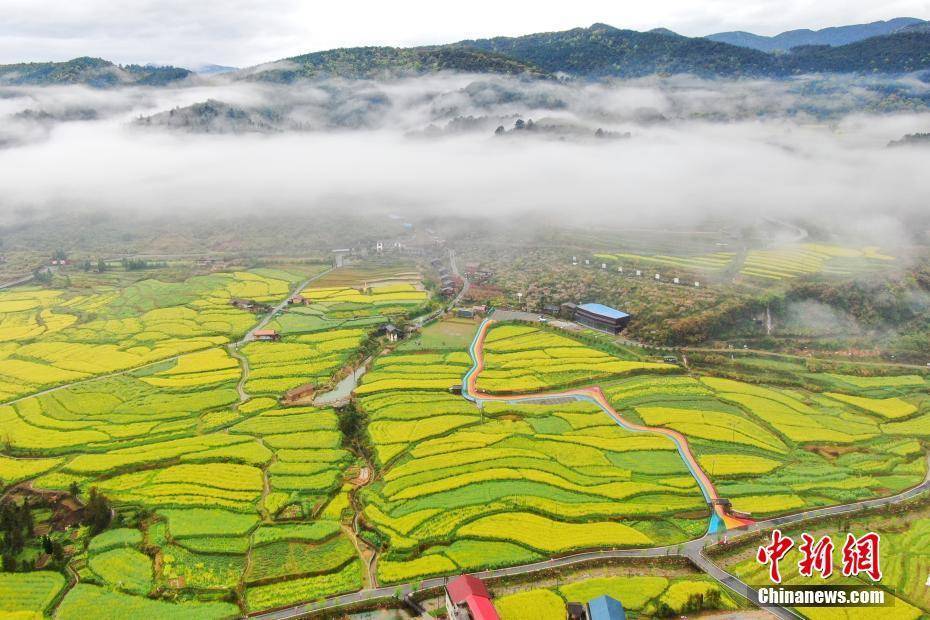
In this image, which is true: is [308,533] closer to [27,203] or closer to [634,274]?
[634,274]

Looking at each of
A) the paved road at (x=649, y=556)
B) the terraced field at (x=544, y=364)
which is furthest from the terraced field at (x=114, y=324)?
the paved road at (x=649, y=556)

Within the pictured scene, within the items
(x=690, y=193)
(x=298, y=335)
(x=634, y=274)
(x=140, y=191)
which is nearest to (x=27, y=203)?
(x=140, y=191)

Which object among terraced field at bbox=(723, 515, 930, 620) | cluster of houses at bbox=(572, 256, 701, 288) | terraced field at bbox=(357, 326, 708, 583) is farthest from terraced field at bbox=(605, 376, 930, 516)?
cluster of houses at bbox=(572, 256, 701, 288)

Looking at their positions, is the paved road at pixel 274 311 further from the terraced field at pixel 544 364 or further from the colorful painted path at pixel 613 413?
the terraced field at pixel 544 364

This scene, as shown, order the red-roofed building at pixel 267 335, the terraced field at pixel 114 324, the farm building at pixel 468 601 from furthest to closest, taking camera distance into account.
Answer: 1. the red-roofed building at pixel 267 335
2. the terraced field at pixel 114 324
3. the farm building at pixel 468 601

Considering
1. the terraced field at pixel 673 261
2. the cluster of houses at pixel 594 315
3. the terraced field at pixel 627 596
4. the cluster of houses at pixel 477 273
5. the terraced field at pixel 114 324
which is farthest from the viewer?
the cluster of houses at pixel 477 273

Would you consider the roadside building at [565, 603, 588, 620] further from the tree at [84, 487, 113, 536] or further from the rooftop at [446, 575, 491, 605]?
the tree at [84, 487, 113, 536]
